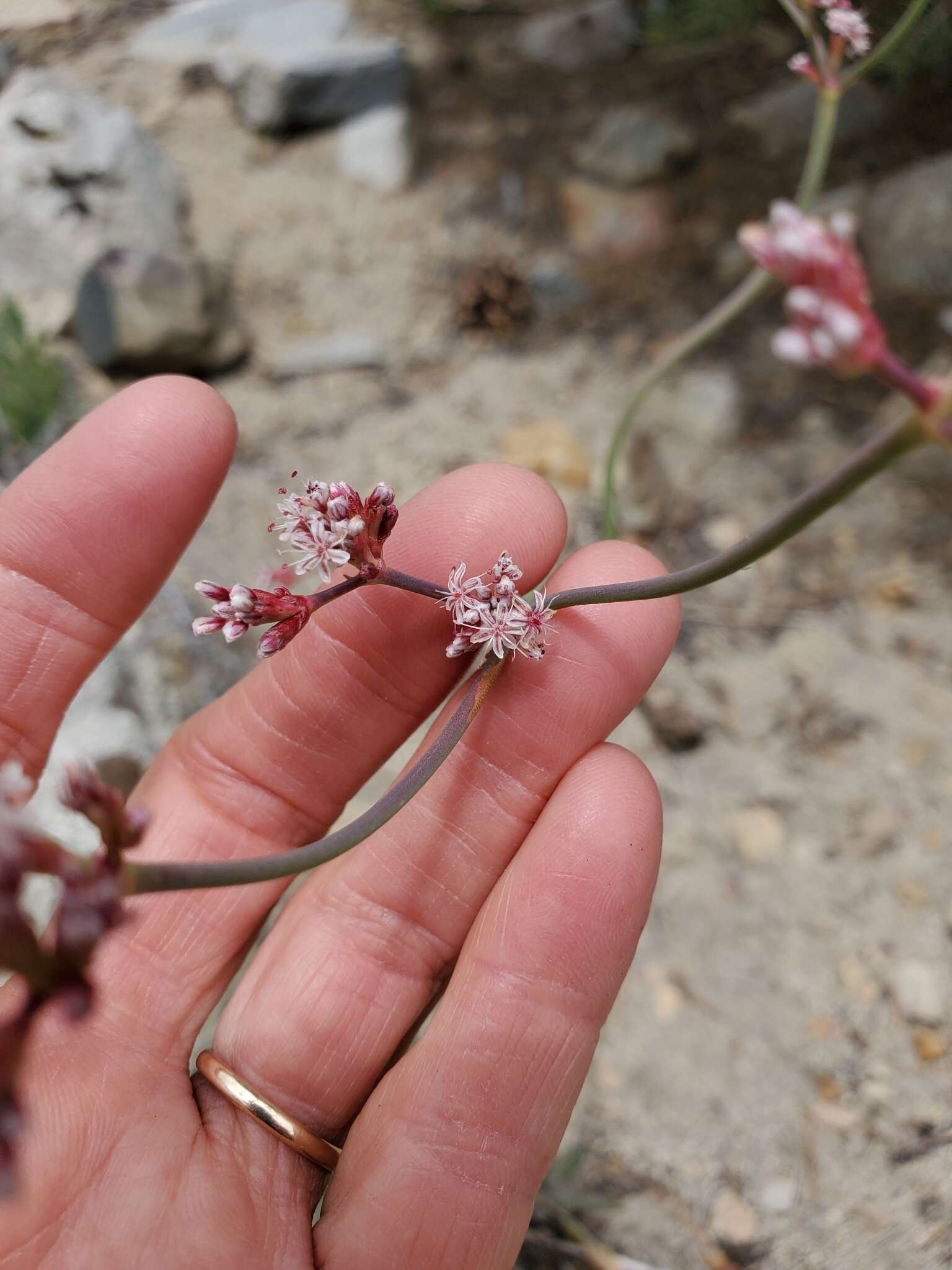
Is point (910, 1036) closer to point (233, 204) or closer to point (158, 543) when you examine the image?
point (158, 543)

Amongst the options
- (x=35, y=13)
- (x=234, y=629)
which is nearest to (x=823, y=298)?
(x=234, y=629)

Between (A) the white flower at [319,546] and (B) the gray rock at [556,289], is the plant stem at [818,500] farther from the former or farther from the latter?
(B) the gray rock at [556,289]

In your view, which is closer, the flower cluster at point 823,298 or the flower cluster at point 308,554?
the flower cluster at point 823,298

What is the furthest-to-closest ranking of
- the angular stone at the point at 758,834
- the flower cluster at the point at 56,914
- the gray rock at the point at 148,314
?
the gray rock at the point at 148,314 → the angular stone at the point at 758,834 → the flower cluster at the point at 56,914

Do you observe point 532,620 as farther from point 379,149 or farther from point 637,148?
point 379,149

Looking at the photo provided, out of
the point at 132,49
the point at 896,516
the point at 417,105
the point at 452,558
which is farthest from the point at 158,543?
the point at 132,49

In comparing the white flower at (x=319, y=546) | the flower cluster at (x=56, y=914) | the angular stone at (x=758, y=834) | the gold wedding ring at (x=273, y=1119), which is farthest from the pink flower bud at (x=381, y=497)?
the angular stone at (x=758, y=834)
